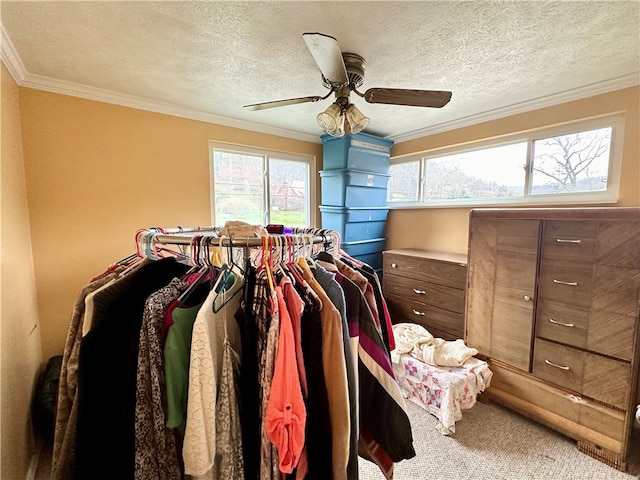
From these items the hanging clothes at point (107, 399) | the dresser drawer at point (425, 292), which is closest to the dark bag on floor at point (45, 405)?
the hanging clothes at point (107, 399)

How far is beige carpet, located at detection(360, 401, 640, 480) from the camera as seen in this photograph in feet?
4.97

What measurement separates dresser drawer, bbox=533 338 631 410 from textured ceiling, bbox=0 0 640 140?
5.69 feet

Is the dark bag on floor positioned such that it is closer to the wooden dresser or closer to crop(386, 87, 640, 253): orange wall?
the wooden dresser

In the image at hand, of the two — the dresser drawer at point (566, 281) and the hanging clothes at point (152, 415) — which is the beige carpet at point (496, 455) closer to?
the dresser drawer at point (566, 281)

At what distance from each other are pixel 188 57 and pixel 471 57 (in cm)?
164

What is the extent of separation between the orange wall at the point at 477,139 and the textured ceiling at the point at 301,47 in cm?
14

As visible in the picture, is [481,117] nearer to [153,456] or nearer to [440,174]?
[440,174]

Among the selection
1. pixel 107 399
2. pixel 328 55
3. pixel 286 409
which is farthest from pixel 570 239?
pixel 107 399

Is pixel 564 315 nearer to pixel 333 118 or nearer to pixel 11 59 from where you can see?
pixel 333 118

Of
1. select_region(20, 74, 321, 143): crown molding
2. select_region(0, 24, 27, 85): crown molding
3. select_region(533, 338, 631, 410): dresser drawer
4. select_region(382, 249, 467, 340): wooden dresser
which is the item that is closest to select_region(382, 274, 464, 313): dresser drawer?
select_region(382, 249, 467, 340): wooden dresser

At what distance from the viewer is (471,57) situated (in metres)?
1.60

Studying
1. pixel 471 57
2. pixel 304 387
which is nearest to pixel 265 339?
pixel 304 387

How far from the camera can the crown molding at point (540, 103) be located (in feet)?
6.15

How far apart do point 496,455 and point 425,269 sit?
1415 millimetres
